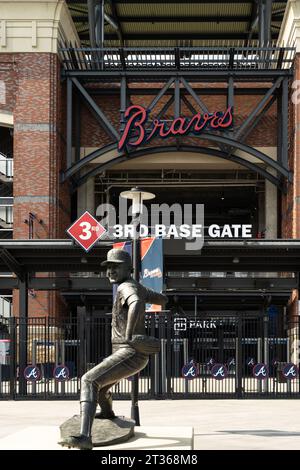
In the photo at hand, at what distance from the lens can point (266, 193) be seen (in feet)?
160

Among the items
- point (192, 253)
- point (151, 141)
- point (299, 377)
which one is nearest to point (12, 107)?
point (151, 141)

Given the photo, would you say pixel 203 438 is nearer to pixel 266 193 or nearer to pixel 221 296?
pixel 221 296

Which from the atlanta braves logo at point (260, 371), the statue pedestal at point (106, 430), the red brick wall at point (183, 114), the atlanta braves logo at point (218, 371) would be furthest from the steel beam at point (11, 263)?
the red brick wall at point (183, 114)

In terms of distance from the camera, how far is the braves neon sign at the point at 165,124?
143ft

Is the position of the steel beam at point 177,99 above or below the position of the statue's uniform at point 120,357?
above

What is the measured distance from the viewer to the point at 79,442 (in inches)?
455

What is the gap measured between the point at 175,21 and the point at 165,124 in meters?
13.2

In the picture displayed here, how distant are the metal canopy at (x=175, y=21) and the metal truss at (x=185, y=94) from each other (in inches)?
203

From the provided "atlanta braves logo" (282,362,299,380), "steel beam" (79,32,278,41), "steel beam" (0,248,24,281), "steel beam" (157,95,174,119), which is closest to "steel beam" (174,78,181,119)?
"steel beam" (157,95,174,119)

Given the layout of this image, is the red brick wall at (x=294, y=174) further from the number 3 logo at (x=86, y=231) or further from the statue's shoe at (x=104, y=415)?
the statue's shoe at (x=104, y=415)

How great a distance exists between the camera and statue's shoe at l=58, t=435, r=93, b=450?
11.5m

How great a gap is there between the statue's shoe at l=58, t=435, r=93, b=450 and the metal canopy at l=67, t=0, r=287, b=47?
128ft

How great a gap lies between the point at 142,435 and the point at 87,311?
35077 mm

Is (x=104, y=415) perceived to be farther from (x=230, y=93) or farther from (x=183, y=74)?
(x=183, y=74)
